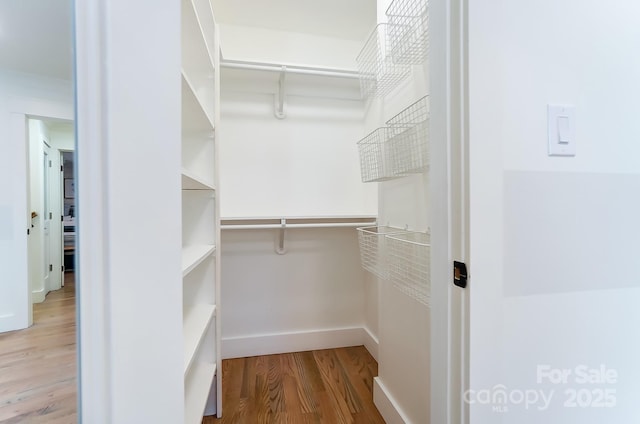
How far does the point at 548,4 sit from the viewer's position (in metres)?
0.68

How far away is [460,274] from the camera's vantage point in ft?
2.09

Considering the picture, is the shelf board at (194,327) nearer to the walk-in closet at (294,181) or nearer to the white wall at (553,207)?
the walk-in closet at (294,181)

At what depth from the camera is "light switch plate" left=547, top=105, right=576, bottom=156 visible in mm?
686

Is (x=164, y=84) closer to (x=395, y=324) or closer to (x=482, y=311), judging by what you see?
(x=482, y=311)

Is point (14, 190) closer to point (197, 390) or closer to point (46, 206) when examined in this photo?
point (46, 206)

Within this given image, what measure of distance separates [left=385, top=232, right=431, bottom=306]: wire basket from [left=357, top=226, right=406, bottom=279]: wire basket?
0.06m

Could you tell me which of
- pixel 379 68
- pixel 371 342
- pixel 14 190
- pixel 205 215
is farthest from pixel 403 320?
pixel 14 190

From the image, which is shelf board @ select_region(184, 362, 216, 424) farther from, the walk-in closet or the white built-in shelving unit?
the walk-in closet

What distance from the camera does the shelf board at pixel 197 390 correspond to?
1109 millimetres

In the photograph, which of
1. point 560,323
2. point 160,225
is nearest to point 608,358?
point 560,323

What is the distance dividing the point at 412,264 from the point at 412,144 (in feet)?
1.63

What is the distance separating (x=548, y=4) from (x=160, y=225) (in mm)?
1065

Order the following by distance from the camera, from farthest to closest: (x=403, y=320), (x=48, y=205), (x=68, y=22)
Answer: (x=403, y=320)
(x=48, y=205)
(x=68, y=22)

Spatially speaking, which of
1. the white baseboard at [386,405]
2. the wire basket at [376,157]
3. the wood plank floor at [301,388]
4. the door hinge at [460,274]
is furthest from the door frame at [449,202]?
the wood plank floor at [301,388]
